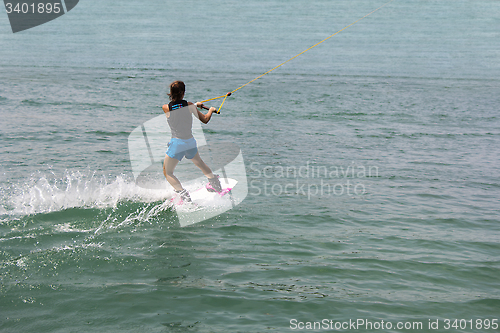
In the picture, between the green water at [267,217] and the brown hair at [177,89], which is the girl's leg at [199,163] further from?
the brown hair at [177,89]

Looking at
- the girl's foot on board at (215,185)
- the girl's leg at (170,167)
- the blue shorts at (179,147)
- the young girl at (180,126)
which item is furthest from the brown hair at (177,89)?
the girl's foot on board at (215,185)

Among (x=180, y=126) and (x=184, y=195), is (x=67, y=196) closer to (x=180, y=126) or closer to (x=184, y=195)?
(x=184, y=195)

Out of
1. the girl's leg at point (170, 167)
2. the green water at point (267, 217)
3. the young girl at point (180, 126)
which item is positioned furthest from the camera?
the girl's leg at point (170, 167)

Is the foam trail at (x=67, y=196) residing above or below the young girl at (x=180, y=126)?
below

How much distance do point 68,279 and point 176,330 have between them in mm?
1802

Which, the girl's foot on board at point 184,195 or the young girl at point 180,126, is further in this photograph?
the girl's foot on board at point 184,195

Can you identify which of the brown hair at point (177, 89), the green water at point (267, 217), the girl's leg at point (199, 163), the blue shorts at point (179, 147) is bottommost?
the green water at point (267, 217)

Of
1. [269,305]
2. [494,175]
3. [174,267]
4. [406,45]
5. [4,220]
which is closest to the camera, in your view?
[269,305]

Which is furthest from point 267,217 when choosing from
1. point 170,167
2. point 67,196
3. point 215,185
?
point 67,196

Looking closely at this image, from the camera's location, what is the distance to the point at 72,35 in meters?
54.7

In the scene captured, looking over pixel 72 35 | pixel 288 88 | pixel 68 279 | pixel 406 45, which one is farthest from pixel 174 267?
pixel 72 35

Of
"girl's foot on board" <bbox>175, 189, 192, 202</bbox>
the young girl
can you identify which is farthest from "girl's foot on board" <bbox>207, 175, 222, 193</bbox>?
"girl's foot on board" <bbox>175, 189, 192, 202</bbox>

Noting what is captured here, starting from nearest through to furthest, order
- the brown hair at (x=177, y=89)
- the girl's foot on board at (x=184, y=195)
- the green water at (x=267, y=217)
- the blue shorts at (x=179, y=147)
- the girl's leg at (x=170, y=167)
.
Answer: the green water at (x=267, y=217), the brown hair at (x=177, y=89), the blue shorts at (x=179, y=147), the girl's leg at (x=170, y=167), the girl's foot on board at (x=184, y=195)

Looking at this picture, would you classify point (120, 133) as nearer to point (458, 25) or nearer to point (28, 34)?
point (28, 34)
